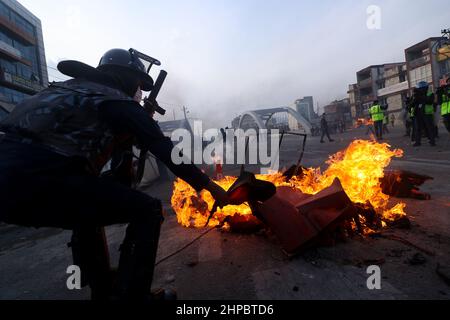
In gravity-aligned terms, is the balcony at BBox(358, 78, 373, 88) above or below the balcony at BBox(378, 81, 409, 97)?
above

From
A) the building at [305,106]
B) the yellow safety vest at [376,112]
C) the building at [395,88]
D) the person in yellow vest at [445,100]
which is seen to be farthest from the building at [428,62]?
the building at [305,106]

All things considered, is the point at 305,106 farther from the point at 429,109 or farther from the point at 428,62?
the point at 429,109

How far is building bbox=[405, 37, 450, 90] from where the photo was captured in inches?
1416

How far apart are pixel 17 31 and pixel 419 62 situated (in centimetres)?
4942

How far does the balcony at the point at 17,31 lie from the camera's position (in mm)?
29448

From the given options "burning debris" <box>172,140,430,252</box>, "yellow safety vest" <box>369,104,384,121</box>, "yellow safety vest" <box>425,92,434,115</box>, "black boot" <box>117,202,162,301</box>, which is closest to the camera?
"black boot" <box>117,202,162,301</box>

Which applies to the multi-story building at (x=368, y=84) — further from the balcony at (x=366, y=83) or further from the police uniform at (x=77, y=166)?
the police uniform at (x=77, y=166)

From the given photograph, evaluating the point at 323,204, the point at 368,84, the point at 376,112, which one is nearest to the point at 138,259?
the point at 323,204

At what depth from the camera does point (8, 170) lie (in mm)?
1736

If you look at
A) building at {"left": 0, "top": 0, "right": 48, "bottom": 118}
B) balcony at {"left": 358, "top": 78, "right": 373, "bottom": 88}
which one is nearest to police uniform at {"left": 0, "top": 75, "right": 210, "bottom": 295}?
building at {"left": 0, "top": 0, "right": 48, "bottom": 118}

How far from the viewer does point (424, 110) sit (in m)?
10.5

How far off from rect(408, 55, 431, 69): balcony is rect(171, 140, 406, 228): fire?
140 ft

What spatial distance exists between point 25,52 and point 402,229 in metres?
41.6

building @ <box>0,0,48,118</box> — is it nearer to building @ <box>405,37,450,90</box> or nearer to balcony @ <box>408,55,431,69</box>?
building @ <box>405,37,450,90</box>
